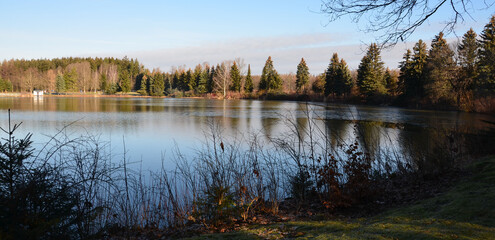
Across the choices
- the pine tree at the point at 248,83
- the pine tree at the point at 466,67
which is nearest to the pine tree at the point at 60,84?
the pine tree at the point at 248,83

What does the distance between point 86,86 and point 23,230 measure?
4057 inches

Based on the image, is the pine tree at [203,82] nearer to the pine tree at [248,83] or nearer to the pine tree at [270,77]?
the pine tree at [248,83]

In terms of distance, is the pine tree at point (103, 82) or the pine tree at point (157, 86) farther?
the pine tree at point (103, 82)

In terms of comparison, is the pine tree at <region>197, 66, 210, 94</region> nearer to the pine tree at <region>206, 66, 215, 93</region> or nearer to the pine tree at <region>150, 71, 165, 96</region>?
the pine tree at <region>206, 66, 215, 93</region>

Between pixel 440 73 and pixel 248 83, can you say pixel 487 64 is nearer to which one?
pixel 440 73

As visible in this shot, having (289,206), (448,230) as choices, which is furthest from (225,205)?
(448,230)

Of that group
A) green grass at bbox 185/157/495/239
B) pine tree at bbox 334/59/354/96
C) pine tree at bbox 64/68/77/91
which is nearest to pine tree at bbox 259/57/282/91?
pine tree at bbox 334/59/354/96

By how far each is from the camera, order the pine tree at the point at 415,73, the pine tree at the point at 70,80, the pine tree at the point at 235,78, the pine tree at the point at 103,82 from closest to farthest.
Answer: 1. the pine tree at the point at 415,73
2. the pine tree at the point at 235,78
3. the pine tree at the point at 70,80
4. the pine tree at the point at 103,82

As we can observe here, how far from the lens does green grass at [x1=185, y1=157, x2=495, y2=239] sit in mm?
3271

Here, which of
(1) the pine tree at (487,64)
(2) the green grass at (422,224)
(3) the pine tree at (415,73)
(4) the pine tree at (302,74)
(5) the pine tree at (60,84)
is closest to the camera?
(2) the green grass at (422,224)

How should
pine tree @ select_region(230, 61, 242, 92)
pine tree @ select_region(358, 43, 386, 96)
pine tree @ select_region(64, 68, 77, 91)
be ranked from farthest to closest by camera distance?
pine tree @ select_region(64, 68, 77, 91)
pine tree @ select_region(230, 61, 242, 92)
pine tree @ select_region(358, 43, 386, 96)

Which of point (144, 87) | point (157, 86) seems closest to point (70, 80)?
point (144, 87)

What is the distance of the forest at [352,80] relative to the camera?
104 feet

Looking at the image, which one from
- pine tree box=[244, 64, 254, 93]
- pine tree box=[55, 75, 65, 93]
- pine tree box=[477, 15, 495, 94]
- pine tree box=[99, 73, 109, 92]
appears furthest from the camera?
pine tree box=[99, 73, 109, 92]
